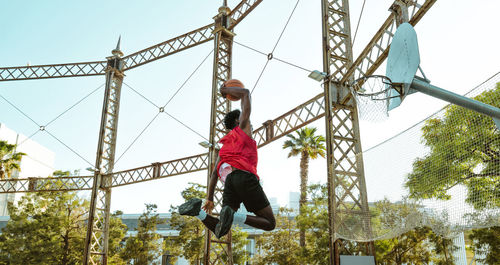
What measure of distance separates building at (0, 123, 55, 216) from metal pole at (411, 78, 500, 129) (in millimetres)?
42758

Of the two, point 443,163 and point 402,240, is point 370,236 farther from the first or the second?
point 402,240

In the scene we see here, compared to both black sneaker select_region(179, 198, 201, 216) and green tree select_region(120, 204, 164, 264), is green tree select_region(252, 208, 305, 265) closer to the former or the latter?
green tree select_region(120, 204, 164, 264)

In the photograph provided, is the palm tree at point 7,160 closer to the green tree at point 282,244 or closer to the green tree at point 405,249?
the green tree at point 282,244

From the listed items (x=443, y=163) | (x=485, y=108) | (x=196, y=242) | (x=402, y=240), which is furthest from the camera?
(x=196, y=242)

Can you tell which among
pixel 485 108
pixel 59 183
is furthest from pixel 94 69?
pixel 485 108

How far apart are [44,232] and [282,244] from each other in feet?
43.5

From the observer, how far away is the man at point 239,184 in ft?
11.2

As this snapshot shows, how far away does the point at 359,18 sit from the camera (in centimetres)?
866

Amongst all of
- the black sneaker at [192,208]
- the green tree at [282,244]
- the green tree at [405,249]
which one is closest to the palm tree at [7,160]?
the green tree at [282,244]

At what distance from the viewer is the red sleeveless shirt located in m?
3.73

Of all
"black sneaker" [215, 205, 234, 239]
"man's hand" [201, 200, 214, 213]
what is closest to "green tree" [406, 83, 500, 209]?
"man's hand" [201, 200, 214, 213]

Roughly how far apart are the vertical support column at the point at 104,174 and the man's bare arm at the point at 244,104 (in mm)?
14148

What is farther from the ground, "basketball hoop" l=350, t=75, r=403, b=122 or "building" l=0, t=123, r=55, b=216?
"building" l=0, t=123, r=55, b=216

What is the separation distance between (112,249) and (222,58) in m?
17.2
